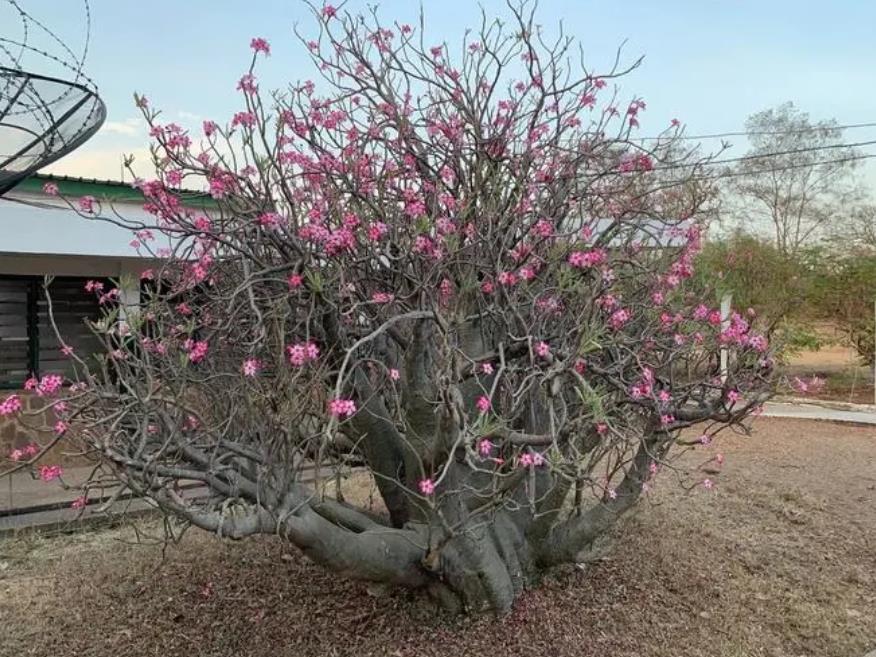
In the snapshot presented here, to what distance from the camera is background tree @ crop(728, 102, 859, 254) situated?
75.0ft

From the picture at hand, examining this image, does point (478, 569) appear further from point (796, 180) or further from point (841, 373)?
point (796, 180)

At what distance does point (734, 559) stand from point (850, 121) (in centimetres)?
1804

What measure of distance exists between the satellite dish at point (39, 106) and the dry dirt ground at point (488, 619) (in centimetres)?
281

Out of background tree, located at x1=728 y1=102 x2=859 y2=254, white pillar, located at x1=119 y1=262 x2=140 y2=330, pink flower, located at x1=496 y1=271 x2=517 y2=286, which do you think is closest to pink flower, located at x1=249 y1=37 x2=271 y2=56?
white pillar, located at x1=119 y1=262 x2=140 y2=330

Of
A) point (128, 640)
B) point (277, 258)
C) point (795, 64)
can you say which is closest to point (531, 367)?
point (277, 258)

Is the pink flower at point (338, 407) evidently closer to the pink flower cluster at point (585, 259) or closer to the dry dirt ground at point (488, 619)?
the pink flower cluster at point (585, 259)

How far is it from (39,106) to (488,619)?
15.2 ft

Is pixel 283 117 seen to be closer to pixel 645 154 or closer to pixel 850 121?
pixel 645 154

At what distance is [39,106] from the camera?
17.4 ft

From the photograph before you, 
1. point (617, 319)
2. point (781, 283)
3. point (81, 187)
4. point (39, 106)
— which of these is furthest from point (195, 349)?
point (781, 283)

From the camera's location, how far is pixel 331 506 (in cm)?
393

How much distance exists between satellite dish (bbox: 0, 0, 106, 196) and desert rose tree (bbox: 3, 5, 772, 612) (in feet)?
5.92

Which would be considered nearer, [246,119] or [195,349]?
[195,349]

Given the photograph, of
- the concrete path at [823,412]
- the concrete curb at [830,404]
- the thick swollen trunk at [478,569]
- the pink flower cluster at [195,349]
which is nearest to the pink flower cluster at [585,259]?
the thick swollen trunk at [478,569]
